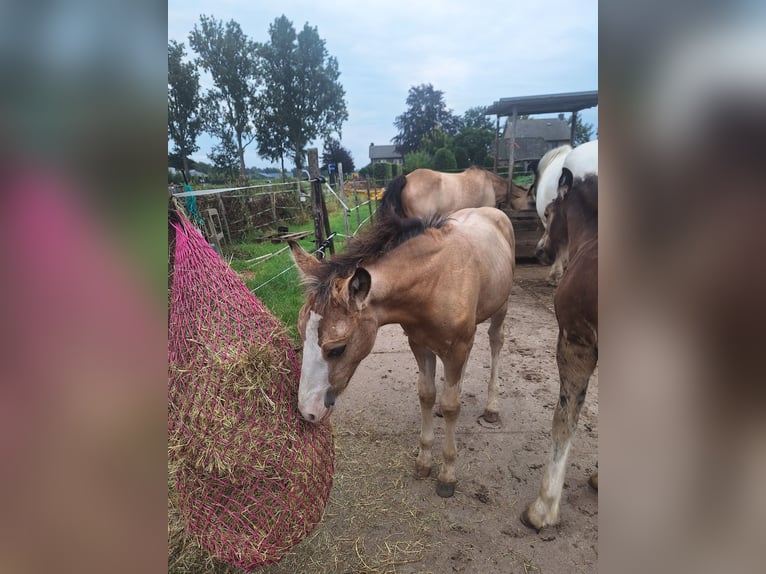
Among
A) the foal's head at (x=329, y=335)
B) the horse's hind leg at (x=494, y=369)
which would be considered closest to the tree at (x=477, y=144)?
the horse's hind leg at (x=494, y=369)

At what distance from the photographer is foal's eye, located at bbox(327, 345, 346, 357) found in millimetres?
2007

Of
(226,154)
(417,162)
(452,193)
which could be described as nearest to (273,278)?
(452,193)

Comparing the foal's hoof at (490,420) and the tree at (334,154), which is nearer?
the foal's hoof at (490,420)

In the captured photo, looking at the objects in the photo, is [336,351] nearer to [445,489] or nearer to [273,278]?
[445,489]

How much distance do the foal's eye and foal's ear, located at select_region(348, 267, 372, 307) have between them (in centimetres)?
25

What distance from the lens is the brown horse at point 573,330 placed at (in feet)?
5.92

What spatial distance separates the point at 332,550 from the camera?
2309 millimetres

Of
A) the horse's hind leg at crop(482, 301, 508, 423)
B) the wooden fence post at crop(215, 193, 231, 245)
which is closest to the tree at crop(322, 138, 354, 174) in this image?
the wooden fence post at crop(215, 193, 231, 245)

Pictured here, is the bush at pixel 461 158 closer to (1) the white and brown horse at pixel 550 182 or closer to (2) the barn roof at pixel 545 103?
(2) the barn roof at pixel 545 103

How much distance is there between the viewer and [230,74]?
2961 cm

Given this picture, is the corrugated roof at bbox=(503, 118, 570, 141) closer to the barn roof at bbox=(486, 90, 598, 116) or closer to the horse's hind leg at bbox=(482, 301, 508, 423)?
the barn roof at bbox=(486, 90, 598, 116)

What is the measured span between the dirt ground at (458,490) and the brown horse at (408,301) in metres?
0.27
